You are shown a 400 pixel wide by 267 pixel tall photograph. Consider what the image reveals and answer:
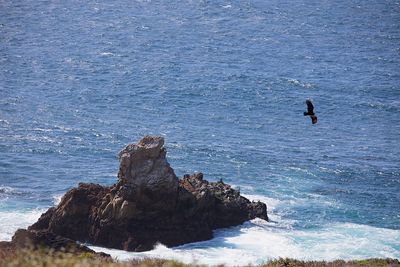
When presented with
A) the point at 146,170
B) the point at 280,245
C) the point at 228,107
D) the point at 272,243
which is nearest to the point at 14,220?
the point at 146,170

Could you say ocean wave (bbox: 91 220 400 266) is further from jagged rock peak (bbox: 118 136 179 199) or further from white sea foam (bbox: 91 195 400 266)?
jagged rock peak (bbox: 118 136 179 199)

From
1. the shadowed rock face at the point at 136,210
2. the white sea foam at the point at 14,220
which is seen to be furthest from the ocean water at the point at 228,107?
the shadowed rock face at the point at 136,210

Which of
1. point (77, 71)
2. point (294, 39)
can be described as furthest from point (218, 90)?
point (294, 39)

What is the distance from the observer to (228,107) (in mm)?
100688

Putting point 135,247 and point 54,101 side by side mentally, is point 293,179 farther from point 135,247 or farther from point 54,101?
point 54,101

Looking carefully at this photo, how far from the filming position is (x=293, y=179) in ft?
257

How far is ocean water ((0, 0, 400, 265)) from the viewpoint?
223 ft

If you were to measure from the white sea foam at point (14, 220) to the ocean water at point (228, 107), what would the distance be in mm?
159

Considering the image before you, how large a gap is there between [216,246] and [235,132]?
33.0m

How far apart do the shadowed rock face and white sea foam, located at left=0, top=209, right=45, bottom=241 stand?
1.97 m

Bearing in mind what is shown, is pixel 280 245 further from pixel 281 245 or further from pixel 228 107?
pixel 228 107

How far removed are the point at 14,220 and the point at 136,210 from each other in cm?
1059

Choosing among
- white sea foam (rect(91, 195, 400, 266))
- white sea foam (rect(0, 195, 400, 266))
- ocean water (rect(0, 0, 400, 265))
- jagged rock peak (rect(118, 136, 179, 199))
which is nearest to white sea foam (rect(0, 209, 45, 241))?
white sea foam (rect(0, 195, 400, 266))

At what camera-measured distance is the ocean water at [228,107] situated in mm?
68000
